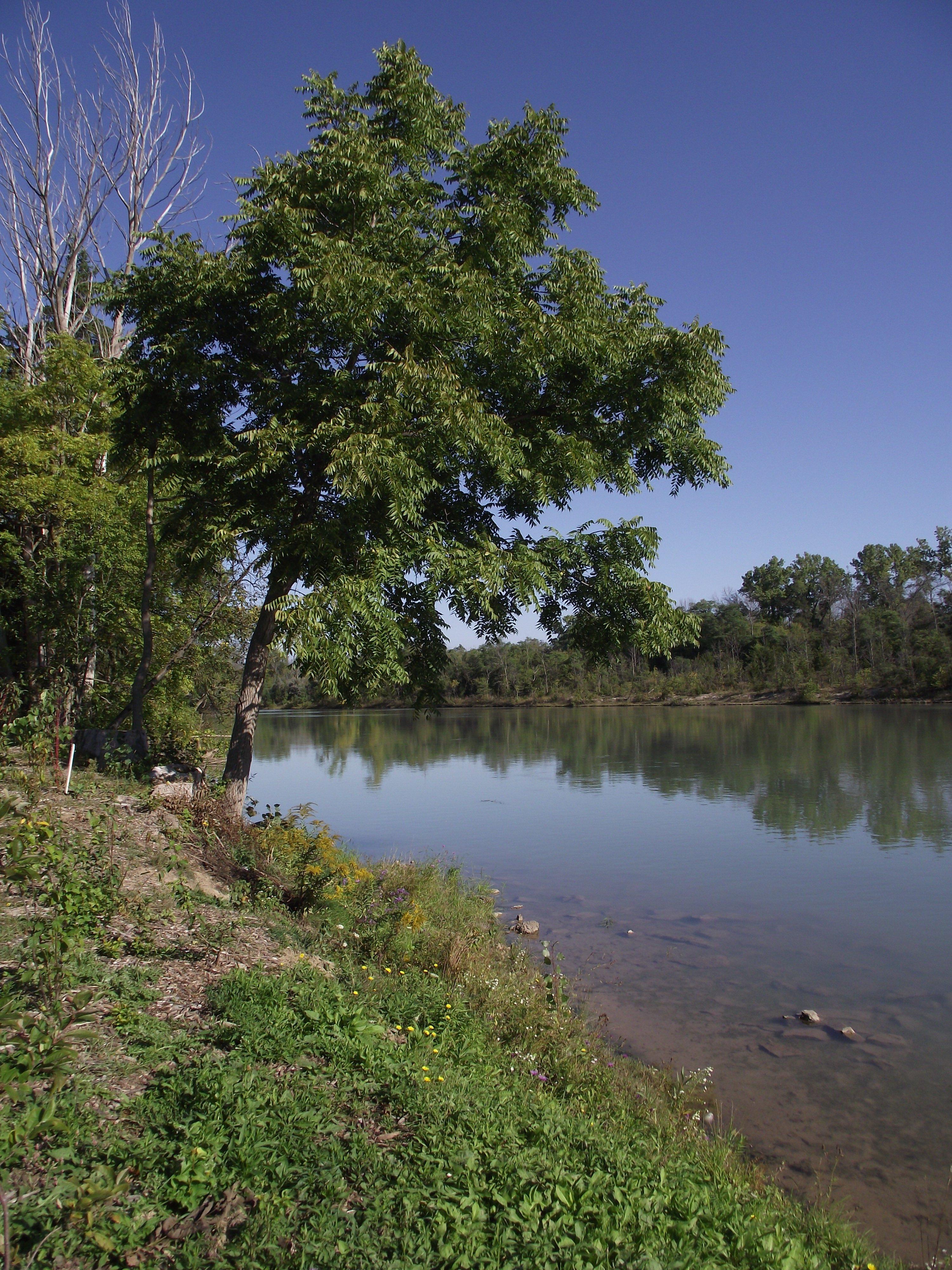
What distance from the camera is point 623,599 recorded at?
993cm

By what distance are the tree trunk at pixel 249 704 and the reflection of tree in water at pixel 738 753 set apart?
2.56 meters

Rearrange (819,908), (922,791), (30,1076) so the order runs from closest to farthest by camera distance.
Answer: (30,1076)
(819,908)
(922,791)

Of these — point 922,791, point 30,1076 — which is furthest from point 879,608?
point 30,1076

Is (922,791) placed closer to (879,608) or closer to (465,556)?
(465,556)

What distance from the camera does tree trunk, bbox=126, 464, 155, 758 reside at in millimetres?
11219

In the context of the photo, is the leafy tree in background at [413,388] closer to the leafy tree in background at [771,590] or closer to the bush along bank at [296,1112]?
the bush along bank at [296,1112]

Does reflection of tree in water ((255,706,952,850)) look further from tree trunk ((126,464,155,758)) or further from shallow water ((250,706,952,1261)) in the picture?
tree trunk ((126,464,155,758))

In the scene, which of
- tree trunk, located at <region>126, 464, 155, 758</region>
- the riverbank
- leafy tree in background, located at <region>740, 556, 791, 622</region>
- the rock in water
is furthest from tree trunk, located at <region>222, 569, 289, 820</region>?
leafy tree in background, located at <region>740, 556, 791, 622</region>

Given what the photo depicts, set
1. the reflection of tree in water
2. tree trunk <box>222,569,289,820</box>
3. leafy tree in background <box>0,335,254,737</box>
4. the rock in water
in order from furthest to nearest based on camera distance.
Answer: the reflection of tree in water → leafy tree in background <box>0,335,254,737</box> → the rock in water → tree trunk <box>222,569,289,820</box>

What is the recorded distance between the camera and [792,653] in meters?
90.7

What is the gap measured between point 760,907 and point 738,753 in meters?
24.6

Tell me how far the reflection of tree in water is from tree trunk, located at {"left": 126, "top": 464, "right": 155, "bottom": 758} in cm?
430

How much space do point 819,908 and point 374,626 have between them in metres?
9.75

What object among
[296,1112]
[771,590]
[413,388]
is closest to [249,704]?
[413,388]
